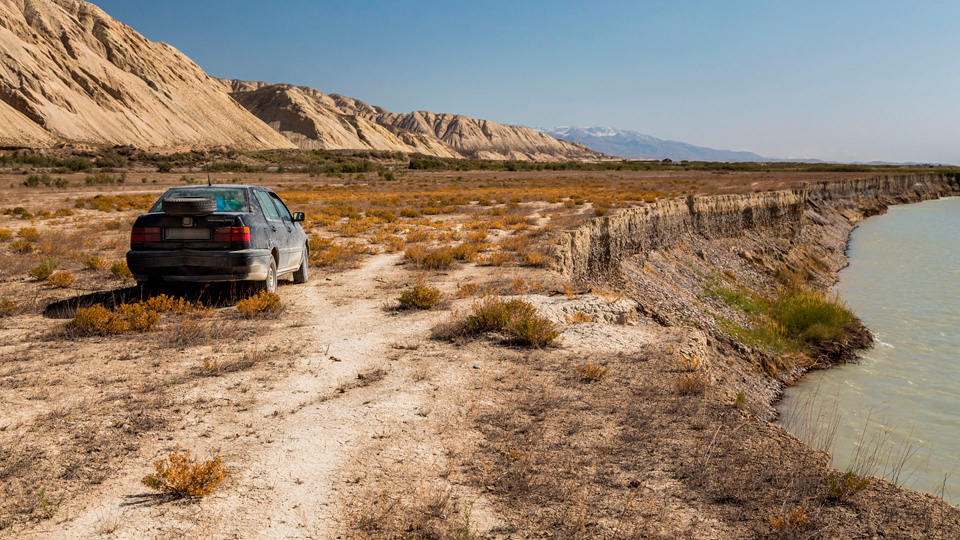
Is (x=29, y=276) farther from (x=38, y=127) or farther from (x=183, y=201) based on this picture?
(x=38, y=127)

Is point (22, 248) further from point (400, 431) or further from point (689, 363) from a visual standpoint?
point (689, 363)

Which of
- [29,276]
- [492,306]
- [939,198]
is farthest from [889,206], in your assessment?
[29,276]

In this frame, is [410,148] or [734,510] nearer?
[734,510]

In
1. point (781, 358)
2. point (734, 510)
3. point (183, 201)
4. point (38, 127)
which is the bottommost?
point (781, 358)

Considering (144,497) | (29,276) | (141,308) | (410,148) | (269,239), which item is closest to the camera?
(144,497)

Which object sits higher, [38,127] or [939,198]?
[38,127]

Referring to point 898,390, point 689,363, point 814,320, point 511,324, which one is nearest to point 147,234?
point 511,324

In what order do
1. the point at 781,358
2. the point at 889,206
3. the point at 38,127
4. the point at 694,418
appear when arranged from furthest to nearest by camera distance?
the point at 38,127 < the point at 889,206 < the point at 781,358 < the point at 694,418

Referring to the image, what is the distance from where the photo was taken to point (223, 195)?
828 centimetres

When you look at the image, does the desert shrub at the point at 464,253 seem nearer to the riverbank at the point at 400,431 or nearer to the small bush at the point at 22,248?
the riverbank at the point at 400,431

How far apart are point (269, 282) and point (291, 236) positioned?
1.43m

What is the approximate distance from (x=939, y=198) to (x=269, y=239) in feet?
292

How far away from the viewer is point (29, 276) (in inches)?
406

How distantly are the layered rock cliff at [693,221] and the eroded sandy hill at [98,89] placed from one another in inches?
2984
